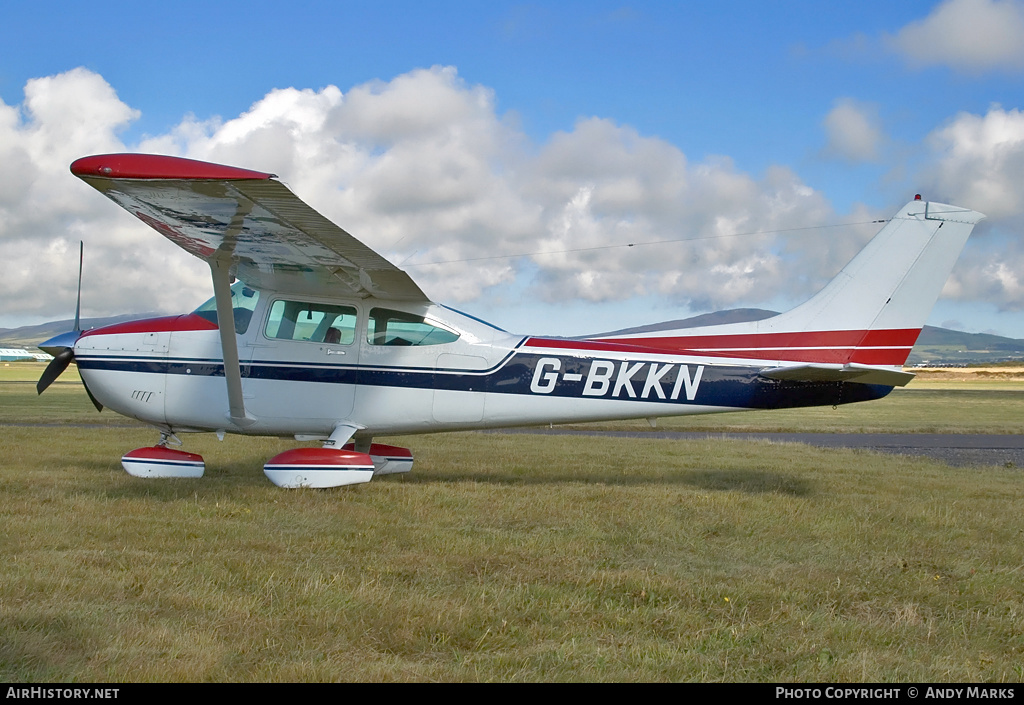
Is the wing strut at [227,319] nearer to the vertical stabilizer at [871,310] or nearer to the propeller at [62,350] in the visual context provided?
the propeller at [62,350]

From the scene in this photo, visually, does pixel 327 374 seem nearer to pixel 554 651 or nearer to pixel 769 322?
pixel 769 322

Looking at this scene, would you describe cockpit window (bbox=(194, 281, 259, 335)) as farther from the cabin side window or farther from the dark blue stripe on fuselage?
the dark blue stripe on fuselage

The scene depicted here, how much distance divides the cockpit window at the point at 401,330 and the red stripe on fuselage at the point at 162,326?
183cm

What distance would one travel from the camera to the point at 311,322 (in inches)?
344

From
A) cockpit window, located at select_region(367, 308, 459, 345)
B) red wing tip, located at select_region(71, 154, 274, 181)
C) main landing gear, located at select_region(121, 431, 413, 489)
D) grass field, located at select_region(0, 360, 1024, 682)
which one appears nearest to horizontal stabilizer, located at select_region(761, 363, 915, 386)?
grass field, located at select_region(0, 360, 1024, 682)

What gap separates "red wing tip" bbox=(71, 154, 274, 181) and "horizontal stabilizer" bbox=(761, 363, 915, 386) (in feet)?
17.9

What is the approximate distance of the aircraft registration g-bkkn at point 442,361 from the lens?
8484 mm

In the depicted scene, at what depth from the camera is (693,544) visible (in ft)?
20.4

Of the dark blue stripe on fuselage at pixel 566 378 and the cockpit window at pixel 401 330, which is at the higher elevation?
the cockpit window at pixel 401 330

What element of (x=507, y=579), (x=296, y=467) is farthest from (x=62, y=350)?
(x=507, y=579)

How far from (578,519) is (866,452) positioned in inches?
375

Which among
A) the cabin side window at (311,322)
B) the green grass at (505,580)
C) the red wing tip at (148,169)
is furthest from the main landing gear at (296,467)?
the red wing tip at (148,169)

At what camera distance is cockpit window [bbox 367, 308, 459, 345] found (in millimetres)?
8750

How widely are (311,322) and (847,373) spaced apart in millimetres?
5758
